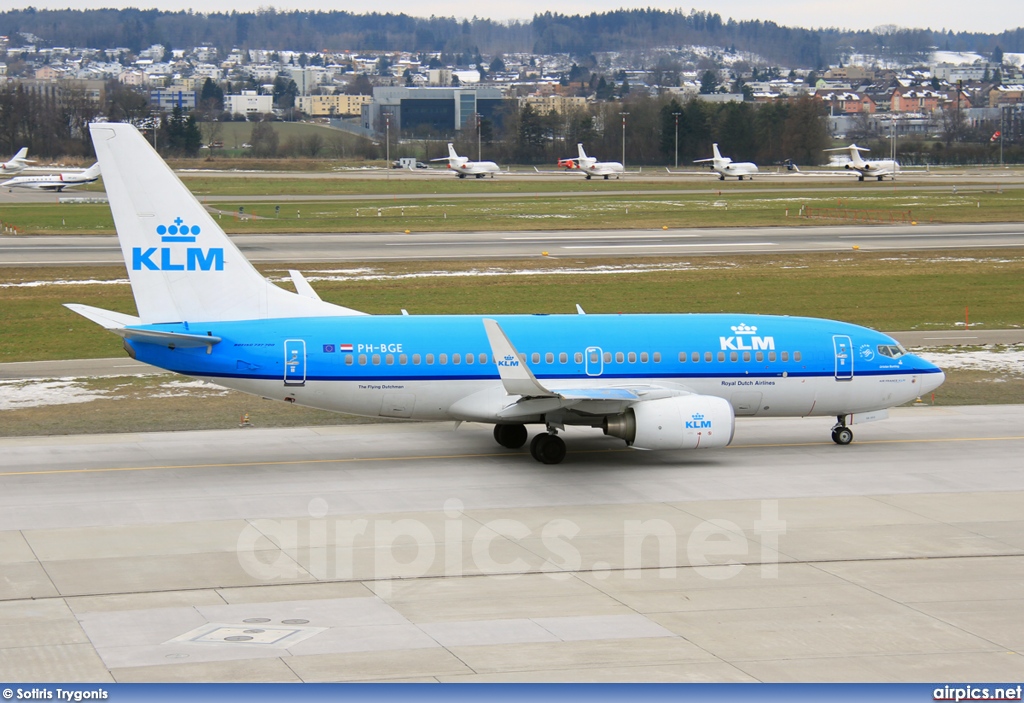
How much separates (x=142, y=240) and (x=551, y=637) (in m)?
17.4

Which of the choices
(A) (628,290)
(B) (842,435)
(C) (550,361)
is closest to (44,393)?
(C) (550,361)

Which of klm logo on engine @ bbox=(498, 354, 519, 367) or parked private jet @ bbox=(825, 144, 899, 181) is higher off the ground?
parked private jet @ bbox=(825, 144, 899, 181)

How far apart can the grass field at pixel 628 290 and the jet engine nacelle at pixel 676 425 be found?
80.4 feet

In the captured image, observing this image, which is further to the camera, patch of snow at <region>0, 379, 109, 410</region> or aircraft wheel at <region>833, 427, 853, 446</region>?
patch of snow at <region>0, 379, 109, 410</region>

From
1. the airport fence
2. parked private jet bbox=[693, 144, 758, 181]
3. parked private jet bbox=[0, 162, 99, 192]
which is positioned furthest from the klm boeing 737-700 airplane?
parked private jet bbox=[693, 144, 758, 181]

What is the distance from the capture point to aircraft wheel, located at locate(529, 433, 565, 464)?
31.7 meters

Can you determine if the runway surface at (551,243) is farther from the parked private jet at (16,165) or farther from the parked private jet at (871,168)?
the parked private jet at (16,165)

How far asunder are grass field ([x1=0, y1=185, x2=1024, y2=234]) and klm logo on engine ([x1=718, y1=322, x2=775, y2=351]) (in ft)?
202

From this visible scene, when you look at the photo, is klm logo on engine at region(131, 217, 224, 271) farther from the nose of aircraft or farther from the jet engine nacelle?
the nose of aircraft

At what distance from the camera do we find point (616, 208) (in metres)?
115

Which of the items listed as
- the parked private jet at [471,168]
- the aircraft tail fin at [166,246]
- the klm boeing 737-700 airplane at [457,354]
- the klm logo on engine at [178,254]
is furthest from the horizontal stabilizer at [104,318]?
the parked private jet at [471,168]

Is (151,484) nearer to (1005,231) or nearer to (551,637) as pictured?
(551,637)

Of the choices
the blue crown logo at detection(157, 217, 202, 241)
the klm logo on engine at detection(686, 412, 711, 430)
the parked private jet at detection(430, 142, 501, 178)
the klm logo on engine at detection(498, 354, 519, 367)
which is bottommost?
the klm logo on engine at detection(686, 412, 711, 430)

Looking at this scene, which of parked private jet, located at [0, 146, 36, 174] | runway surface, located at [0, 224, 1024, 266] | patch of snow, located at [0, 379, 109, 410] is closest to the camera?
patch of snow, located at [0, 379, 109, 410]
